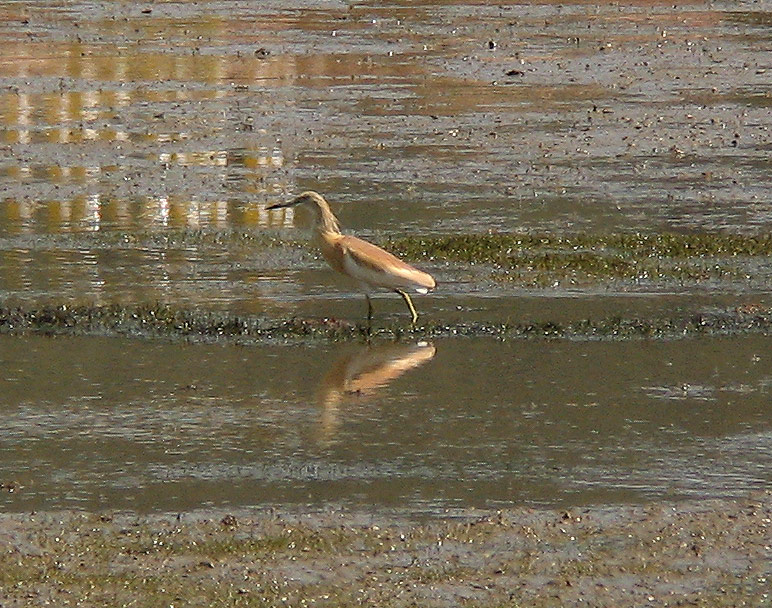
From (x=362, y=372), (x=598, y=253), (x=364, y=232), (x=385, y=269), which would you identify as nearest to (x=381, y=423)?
(x=362, y=372)

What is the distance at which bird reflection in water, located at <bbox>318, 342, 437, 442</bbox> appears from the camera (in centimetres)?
872

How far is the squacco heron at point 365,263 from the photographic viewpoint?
398 inches

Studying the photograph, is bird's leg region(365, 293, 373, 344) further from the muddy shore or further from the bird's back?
the muddy shore

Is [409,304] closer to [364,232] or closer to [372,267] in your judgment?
[372,267]

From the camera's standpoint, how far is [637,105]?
19.3 meters

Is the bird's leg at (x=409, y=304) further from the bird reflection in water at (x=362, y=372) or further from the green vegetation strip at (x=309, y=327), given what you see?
the bird reflection in water at (x=362, y=372)

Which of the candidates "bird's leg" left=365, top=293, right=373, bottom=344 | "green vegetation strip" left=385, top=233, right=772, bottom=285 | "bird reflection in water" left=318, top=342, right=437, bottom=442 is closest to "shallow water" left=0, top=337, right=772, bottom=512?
"bird reflection in water" left=318, top=342, right=437, bottom=442

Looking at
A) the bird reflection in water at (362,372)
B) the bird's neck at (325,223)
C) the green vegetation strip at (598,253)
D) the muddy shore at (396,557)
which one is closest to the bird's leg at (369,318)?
the bird reflection in water at (362,372)

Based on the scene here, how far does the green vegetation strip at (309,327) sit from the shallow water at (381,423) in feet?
0.49

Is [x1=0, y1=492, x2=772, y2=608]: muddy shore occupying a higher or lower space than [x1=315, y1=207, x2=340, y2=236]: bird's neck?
lower

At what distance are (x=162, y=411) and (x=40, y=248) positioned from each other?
3863mm

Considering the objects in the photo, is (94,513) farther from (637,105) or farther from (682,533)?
(637,105)

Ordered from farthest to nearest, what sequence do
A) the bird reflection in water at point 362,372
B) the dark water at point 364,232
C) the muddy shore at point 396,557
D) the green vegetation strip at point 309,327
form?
the green vegetation strip at point 309,327
the bird reflection in water at point 362,372
the dark water at point 364,232
the muddy shore at point 396,557

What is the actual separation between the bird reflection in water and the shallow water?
0.01m
